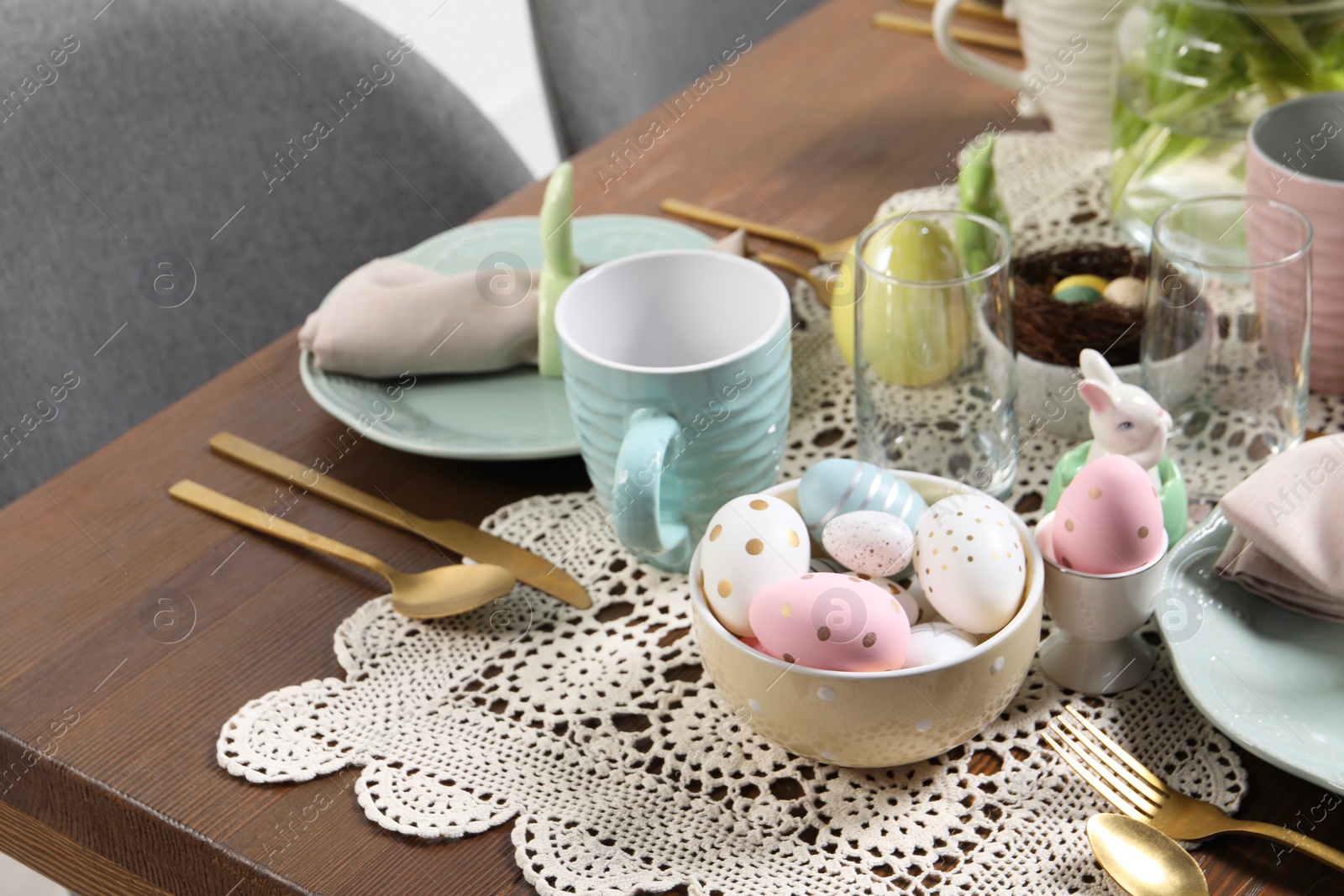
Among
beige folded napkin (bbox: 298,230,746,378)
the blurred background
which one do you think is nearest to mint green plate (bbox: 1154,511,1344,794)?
beige folded napkin (bbox: 298,230,746,378)

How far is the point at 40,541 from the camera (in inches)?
27.3

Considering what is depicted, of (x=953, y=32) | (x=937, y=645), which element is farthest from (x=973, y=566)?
(x=953, y=32)

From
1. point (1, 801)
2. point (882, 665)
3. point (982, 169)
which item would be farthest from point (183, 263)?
point (882, 665)

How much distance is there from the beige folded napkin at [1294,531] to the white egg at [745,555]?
0.20 metres

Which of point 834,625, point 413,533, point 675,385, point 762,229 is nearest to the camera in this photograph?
point 834,625

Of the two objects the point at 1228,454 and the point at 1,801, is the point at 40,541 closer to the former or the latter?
the point at 1,801

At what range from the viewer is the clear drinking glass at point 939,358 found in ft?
2.05

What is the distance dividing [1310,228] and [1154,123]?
0.25m

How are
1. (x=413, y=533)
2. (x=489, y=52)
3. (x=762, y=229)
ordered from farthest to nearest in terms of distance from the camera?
(x=489, y=52)
(x=762, y=229)
(x=413, y=533)

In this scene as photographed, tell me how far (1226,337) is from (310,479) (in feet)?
1.65

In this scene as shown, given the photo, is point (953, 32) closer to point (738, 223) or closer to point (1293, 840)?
point (738, 223)

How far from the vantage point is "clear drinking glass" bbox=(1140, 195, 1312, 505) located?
61 centimetres

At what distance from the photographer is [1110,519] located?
0.50m

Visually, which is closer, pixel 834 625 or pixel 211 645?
pixel 834 625
